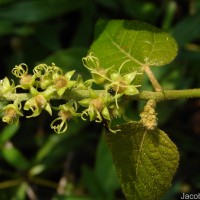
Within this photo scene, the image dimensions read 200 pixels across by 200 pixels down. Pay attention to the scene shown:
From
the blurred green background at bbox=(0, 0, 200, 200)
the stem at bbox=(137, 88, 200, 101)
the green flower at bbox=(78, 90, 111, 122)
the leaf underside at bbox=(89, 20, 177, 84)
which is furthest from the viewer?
the blurred green background at bbox=(0, 0, 200, 200)

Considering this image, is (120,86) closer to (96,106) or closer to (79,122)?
(96,106)

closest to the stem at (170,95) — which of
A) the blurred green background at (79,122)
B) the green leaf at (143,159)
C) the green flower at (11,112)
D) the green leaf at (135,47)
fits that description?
the green leaf at (143,159)

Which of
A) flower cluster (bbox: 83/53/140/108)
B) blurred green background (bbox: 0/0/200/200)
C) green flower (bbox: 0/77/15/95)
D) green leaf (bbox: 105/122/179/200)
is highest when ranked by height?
flower cluster (bbox: 83/53/140/108)

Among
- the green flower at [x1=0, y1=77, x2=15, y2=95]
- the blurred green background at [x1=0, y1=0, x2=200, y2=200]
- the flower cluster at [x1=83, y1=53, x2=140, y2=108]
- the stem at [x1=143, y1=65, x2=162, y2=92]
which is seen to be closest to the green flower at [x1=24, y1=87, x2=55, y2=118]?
the green flower at [x1=0, y1=77, x2=15, y2=95]

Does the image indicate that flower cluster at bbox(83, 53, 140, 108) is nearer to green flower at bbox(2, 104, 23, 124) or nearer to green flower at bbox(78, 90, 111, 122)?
green flower at bbox(78, 90, 111, 122)

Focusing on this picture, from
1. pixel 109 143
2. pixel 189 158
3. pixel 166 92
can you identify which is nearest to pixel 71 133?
pixel 189 158

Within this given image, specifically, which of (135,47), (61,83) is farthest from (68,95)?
(135,47)
